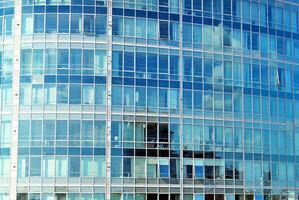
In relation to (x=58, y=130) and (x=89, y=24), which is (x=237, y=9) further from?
(x=58, y=130)

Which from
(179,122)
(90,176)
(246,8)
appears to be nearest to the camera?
(90,176)

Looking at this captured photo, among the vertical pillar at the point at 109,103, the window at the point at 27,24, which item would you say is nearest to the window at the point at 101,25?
the vertical pillar at the point at 109,103

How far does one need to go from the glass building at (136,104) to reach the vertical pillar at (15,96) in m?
0.08

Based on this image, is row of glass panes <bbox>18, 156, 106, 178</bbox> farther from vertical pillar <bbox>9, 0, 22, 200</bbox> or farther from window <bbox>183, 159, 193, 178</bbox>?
window <bbox>183, 159, 193, 178</bbox>

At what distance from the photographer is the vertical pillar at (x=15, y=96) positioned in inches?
1955

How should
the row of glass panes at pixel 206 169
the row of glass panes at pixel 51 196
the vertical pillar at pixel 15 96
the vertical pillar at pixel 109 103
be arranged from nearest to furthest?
the row of glass panes at pixel 51 196, the vertical pillar at pixel 15 96, the vertical pillar at pixel 109 103, the row of glass panes at pixel 206 169

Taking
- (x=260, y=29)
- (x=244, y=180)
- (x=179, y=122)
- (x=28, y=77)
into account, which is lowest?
(x=244, y=180)

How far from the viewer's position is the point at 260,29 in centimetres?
5875

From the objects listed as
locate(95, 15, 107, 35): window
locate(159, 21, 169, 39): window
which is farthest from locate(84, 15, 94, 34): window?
locate(159, 21, 169, 39): window

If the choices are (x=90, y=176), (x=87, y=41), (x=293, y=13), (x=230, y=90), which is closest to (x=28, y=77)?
(x=87, y=41)

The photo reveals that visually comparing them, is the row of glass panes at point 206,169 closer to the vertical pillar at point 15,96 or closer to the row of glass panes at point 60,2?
the vertical pillar at point 15,96

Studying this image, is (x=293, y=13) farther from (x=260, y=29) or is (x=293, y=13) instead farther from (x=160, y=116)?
(x=160, y=116)

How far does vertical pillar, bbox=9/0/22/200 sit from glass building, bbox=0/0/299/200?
0.08 meters

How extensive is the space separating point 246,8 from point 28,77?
2052 centimetres
